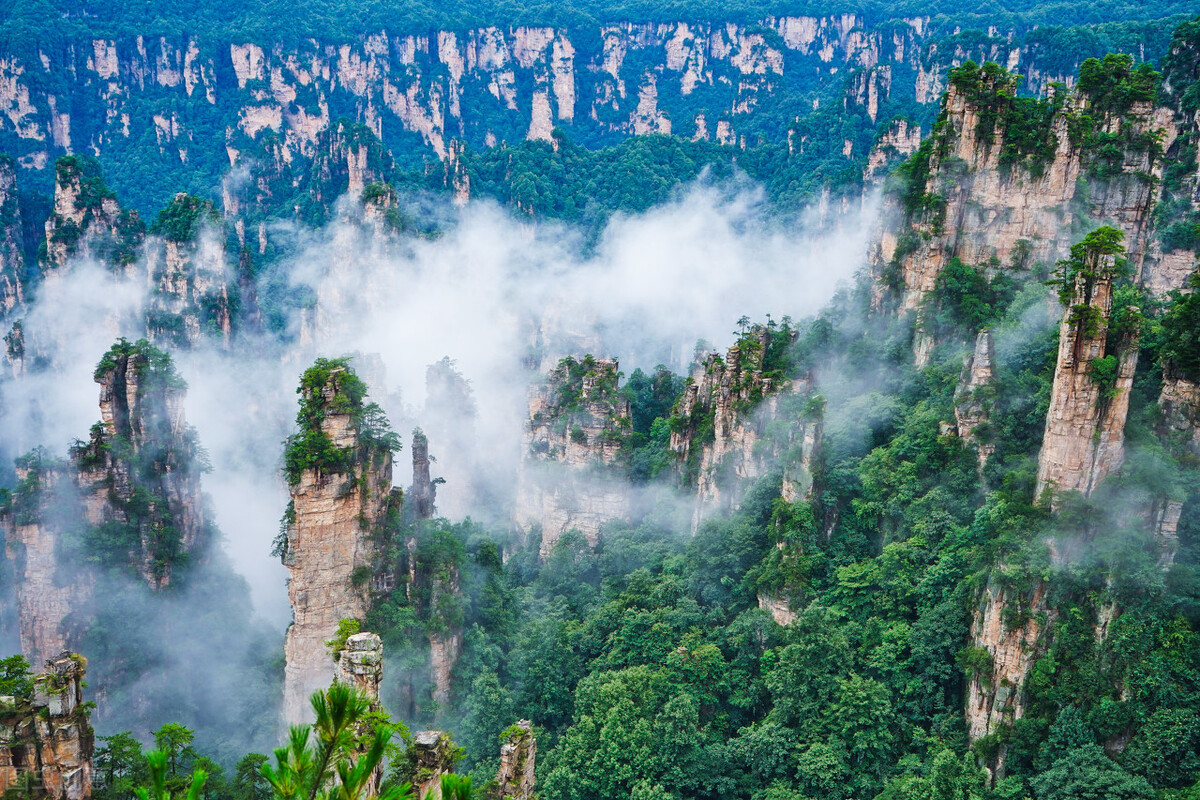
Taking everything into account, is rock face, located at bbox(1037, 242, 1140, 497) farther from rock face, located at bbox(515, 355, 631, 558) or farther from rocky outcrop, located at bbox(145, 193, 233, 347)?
rocky outcrop, located at bbox(145, 193, 233, 347)

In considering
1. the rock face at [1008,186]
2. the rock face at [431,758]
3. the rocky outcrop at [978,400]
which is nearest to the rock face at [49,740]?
the rock face at [431,758]

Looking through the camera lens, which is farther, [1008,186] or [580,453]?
[580,453]

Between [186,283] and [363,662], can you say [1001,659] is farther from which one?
[186,283]

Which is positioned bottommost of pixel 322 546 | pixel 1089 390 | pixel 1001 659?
pixel 322 546

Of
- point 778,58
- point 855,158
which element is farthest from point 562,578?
point 778,58

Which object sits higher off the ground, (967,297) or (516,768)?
(967,297)

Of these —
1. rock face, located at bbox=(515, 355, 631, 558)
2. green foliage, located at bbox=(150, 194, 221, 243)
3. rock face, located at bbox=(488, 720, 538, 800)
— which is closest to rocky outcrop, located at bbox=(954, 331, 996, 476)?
rock face, located at bbox=(488, 720, 538, 800)

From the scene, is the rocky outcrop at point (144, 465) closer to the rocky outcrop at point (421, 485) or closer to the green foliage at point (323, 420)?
the rocky outcrop at point (421, 485)

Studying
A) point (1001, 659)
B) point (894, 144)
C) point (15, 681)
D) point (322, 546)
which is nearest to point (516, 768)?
point (15, 681)
